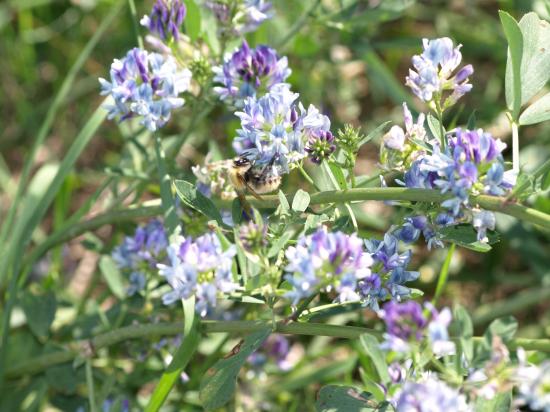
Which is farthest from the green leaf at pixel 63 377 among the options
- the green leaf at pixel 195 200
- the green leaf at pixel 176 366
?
the green leaf at pixel 195 200

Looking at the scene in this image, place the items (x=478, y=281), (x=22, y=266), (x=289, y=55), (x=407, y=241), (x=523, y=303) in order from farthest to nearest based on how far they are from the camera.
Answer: (x=289, y=55) < (x=478, y=281) < (x=523, y=303) < (x=22, y=266) < (x=407, y=241)

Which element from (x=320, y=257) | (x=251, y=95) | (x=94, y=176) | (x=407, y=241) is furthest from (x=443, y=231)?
(x=94, y=176)

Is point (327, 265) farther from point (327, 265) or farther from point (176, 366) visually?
point (176, 366)

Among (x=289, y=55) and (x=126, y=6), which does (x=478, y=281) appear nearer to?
(x=289, y=55)

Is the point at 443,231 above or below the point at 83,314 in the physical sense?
above

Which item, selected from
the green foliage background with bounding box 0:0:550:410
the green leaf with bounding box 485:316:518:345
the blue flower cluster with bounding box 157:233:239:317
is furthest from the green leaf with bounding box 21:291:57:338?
the green leaf with bounding box 485:316:518:345

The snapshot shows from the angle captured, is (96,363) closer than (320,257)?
No

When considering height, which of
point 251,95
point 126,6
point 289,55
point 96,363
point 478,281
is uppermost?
point 251,95

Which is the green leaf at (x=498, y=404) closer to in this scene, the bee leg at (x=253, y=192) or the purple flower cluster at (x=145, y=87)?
the bee leg at (x=253, y=192)
